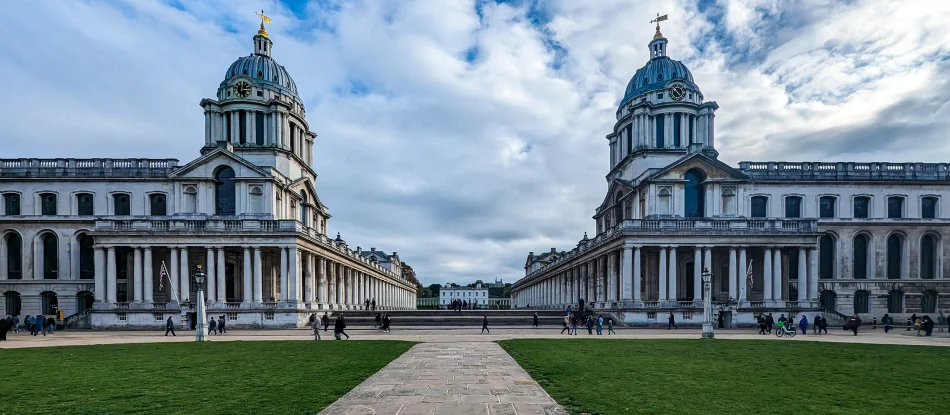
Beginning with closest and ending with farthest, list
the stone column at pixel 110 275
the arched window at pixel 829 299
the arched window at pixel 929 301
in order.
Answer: the stone column at pixel 110 275, the arched window at pixel 929 301, the arched window at pixel 829 299

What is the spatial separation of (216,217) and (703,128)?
49313mm

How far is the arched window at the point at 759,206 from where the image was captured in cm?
5369

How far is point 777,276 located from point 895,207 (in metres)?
20.8

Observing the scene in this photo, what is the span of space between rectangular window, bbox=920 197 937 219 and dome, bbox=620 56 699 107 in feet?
82.7

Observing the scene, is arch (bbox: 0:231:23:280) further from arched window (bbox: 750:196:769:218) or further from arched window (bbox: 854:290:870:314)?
arched window (bbox: 854:290:870:314)

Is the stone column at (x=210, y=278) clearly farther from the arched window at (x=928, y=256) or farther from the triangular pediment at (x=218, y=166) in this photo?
the arched window at (x=928, y=256)

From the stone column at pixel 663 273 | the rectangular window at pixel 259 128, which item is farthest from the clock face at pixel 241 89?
the stone column at pixel 663 273

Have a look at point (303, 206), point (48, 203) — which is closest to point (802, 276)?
point (303, 206)

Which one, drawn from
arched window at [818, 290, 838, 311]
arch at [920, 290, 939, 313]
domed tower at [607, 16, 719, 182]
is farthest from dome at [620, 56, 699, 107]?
arch at [920, 290, 939, 313]

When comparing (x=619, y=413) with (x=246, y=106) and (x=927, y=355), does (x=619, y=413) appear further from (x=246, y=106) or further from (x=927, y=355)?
(x=246, y=106)

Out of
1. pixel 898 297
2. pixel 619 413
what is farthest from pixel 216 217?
pixel 898 297

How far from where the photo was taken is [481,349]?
73.9 ft

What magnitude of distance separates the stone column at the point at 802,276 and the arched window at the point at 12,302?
70.7 m

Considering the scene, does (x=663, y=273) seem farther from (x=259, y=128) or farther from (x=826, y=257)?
(x=259, y=128)
